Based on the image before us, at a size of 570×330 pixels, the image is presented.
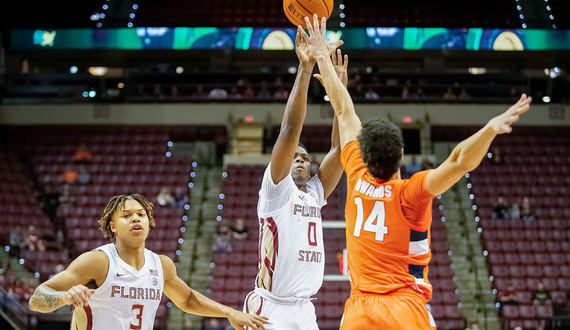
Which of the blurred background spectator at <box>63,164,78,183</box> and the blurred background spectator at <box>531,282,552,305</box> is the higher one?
the blurred background spectator at <box>63,164,78,183</box>

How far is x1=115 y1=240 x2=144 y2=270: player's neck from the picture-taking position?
352 cm

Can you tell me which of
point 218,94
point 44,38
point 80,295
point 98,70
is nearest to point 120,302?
point 80,295

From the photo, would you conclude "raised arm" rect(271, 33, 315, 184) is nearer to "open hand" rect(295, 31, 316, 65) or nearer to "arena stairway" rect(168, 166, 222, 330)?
"open hand" rect(295, 31, 316, 65)

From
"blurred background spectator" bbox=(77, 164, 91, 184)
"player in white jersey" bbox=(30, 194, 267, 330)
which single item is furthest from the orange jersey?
"blurred background spectator" bbox=(77, 164, 91, 184)

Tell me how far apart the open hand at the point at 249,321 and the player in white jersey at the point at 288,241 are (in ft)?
0.21

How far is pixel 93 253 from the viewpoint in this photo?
3379mm

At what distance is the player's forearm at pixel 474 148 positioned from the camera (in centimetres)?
225

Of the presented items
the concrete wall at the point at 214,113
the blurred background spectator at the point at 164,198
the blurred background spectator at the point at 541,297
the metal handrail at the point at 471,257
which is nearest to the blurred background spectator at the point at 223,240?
the blurred background spectator at the point at 164,198

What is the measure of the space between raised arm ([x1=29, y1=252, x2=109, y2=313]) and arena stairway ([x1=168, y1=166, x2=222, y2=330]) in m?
7.17

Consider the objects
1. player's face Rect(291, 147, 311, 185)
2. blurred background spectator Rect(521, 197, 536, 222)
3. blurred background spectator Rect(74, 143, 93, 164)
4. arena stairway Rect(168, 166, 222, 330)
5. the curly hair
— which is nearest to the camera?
the curly hair

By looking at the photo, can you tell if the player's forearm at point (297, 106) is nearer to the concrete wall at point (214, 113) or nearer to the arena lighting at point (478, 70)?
the concrete wall at point (214, 113)

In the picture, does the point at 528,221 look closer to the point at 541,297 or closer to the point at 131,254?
the point at 541,297

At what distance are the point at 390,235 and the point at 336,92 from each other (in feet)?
2.98

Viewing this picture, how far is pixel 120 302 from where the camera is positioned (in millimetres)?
3355
